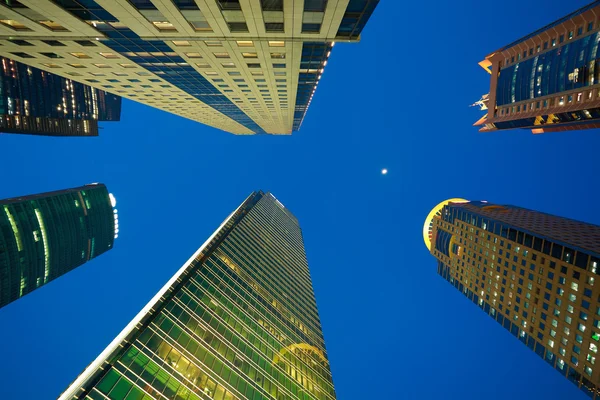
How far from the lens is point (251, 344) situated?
43.5 metres

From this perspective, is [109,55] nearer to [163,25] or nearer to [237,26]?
[163,25]

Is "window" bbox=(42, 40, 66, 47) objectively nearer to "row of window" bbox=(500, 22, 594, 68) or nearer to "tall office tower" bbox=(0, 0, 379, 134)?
"tall office tower" bbox=(0, 0, 379, 134)

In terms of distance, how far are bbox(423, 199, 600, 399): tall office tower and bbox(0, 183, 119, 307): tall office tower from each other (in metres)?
152

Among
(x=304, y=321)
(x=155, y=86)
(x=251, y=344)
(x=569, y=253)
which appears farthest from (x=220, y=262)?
(x=569, y=253)

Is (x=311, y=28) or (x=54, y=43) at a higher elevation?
(x=311, y=28)

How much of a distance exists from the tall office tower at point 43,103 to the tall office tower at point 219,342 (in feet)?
383

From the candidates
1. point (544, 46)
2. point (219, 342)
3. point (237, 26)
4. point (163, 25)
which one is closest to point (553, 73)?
point (544, 46)

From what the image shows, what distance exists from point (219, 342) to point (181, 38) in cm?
3372

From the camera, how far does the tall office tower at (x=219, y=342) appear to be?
1050 inches

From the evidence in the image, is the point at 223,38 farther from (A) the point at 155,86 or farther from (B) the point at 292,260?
(B) the point at 292,260

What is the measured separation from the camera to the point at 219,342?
37844 mm

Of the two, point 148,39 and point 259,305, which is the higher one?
point 148,39

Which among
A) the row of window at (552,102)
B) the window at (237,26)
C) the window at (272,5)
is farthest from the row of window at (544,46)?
the window at (237,26)

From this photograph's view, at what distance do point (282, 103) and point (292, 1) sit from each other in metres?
44.7
